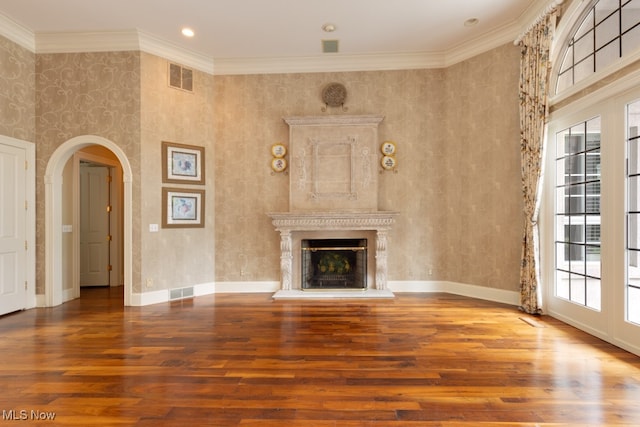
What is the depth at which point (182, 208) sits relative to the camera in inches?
225

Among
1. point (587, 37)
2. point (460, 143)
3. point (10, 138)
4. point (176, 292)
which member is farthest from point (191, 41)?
point (587, 37)

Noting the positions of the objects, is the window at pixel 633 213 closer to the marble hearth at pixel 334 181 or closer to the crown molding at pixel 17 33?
the marble hearth at pixel 334 181

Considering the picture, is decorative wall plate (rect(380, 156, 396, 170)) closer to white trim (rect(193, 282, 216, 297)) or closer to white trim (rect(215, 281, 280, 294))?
white trim (rect(215, 281, 280, 294))

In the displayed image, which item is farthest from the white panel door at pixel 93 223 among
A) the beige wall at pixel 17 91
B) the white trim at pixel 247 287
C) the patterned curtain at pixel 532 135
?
the patterned curtain at pixel 532 135

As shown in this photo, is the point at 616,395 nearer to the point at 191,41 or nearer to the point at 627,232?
the point at 627,232

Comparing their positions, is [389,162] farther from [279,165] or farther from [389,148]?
[279,165]

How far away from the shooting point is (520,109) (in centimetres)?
480

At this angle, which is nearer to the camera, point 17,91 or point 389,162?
point 17,91

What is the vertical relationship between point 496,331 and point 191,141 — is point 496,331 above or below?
below

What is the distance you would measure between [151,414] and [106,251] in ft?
17.7

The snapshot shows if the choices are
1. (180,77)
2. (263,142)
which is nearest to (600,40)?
(263,142)

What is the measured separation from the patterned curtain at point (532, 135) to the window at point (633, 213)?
3.74 ft

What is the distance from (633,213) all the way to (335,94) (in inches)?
172

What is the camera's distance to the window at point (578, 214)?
3.75m
